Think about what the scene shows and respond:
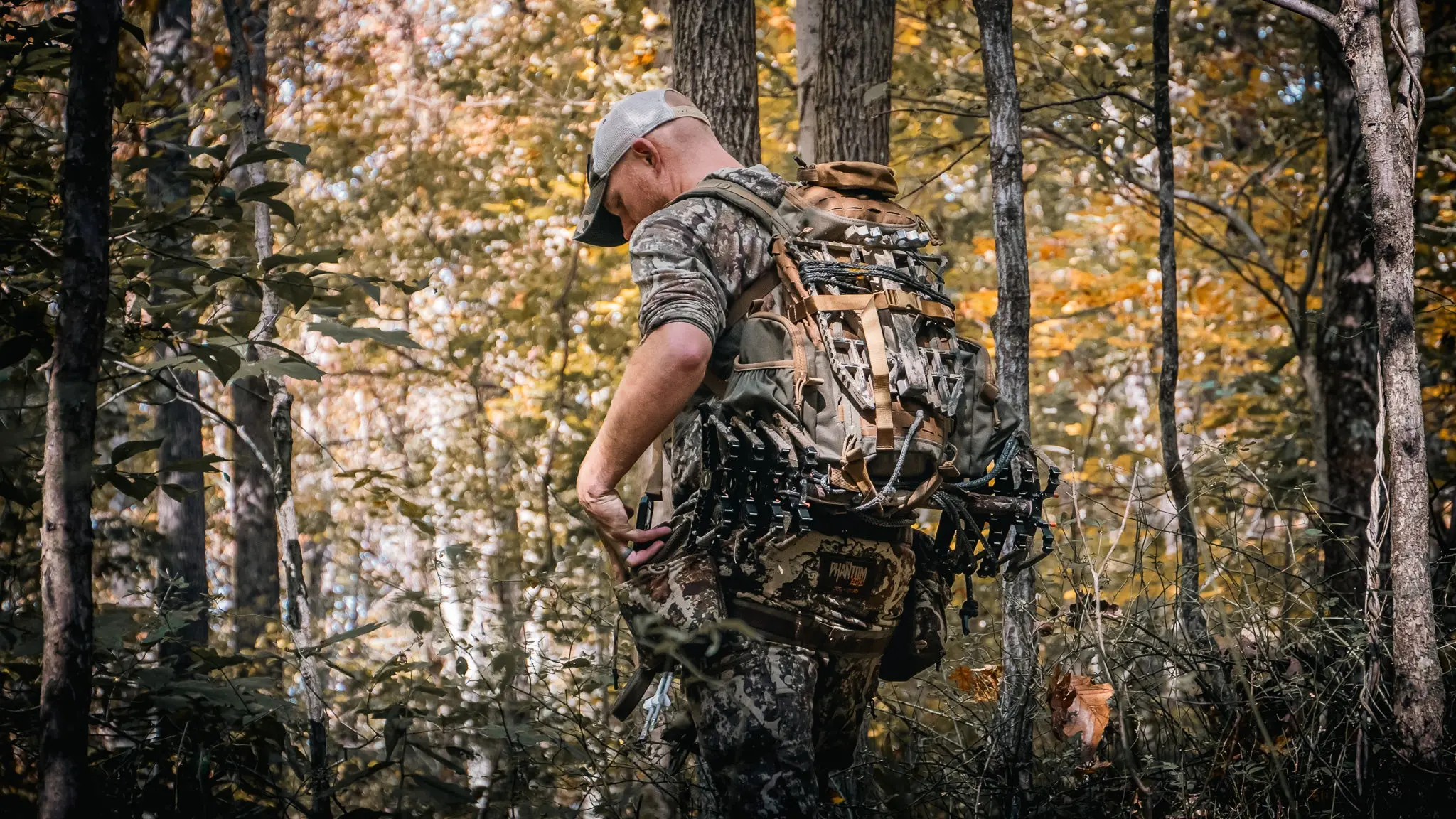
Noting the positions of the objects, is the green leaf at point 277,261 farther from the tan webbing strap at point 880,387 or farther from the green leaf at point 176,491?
the tan webbing strap at point 880,387

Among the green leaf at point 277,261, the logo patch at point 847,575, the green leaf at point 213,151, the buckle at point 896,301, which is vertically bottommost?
the logo patch at point 847,575

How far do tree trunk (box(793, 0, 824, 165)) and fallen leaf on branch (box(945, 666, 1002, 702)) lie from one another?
2.89 metres

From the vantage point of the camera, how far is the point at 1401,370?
10.5ft

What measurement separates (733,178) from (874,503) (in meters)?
0.95

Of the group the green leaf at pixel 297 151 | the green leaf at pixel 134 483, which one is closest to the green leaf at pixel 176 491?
the green leaf at pixel 134 483

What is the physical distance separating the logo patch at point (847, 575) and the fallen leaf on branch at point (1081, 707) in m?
0.80

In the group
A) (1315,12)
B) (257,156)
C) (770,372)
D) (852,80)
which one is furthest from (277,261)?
(852,80)

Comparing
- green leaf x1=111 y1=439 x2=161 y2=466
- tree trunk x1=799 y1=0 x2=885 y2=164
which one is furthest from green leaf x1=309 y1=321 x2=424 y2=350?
tree trunk x1=799 y1=0 x2=885 y2=164

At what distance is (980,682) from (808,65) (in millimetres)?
3407

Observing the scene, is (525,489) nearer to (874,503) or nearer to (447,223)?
(447,223)

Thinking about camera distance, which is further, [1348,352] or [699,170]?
[1348,352]

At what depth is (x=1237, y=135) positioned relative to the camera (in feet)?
36.9

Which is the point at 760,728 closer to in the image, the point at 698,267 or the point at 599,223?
the point at 698,267

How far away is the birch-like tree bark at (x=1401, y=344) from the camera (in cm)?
304
